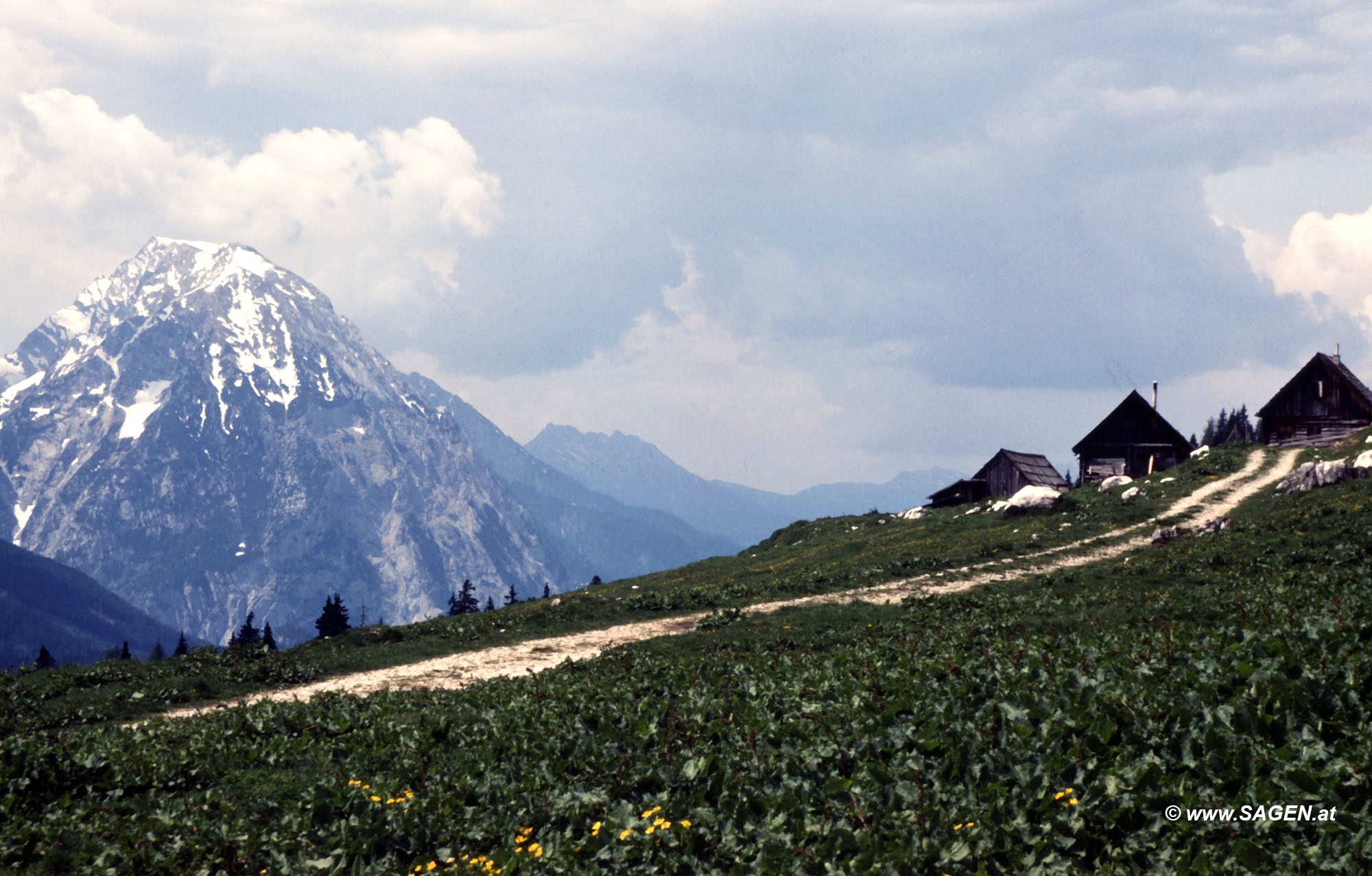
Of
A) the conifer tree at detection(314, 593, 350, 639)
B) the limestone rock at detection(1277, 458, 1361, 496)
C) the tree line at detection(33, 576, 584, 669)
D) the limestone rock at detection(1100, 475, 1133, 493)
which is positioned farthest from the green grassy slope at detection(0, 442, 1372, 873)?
the conifer tree at detection(314, 593, 350, 639)

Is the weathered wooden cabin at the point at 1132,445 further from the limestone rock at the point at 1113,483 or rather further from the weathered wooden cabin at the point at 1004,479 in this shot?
the limestone rock at the point at 1113,483

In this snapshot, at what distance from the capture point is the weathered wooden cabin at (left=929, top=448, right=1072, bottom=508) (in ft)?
255

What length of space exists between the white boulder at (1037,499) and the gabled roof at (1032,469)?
23.3 metres

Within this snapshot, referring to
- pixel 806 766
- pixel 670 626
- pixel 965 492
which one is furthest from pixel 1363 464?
pixel 965 492

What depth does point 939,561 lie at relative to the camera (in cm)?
4134

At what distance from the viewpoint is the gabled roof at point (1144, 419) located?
78.1 meters

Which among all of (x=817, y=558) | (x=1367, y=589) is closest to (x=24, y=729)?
(x=1367, y=589)

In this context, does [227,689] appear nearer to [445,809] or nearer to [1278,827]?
[445,809]

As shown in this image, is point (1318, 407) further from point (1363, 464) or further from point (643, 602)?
point (643, 602)

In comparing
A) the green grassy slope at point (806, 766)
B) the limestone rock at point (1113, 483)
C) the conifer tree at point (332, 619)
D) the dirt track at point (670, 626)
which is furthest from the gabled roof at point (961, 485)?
the conifer tree at point (332, 619)

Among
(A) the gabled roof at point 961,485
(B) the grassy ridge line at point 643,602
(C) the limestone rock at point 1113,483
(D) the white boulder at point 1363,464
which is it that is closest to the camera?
(B) the grassy ridge line at point 643,602

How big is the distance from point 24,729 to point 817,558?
41397 millimetres

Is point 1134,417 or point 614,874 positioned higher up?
point 1134,417

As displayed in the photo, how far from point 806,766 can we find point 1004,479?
244 feet
